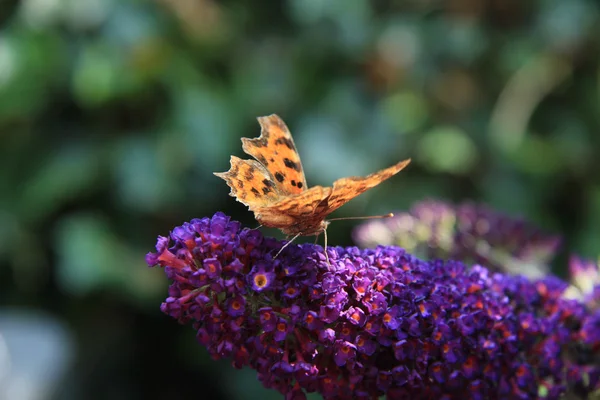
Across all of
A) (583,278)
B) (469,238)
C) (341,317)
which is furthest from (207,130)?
(341,317)

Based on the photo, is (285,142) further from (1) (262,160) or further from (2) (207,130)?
(2) (207,130)

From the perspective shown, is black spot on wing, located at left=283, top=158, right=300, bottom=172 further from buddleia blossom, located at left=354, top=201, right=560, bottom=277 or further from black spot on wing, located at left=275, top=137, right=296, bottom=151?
buddleia blossom, located at left=354, top=201, right=560, bottom=277

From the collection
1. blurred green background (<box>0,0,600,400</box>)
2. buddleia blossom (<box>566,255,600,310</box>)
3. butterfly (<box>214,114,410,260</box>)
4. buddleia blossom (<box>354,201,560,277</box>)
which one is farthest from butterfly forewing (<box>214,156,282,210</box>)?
blurred green background (<box>0,0,600,400</box>)

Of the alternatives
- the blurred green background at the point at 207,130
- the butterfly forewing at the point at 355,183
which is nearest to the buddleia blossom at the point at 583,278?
the butterfly forewing at the point at 355,183

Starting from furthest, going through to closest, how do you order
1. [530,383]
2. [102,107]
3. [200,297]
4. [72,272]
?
1. [102,107]
2. [72,272]
3. [530,383]
4. [200,297]

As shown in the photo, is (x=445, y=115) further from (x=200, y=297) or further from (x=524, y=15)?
(x=200, y=297)

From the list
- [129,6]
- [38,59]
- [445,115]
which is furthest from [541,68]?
[38,59]

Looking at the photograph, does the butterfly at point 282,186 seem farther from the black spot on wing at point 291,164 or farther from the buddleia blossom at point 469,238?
the buddleia blossom at point 469,238
